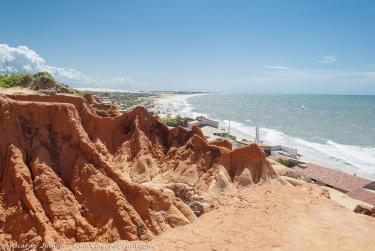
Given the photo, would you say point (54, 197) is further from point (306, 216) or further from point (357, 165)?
point (357, 165)

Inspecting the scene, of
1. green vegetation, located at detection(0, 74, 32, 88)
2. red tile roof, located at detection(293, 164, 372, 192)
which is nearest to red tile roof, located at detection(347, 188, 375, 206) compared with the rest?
red tile roof, located at detection(293, 164, 372, 192)

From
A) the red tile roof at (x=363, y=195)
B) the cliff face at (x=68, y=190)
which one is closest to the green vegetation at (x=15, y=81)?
the cliff face at (x=68, y=190)

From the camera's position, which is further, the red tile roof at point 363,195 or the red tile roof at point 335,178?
the red tile roof at point 335,178

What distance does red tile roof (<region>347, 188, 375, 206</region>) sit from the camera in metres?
36.0

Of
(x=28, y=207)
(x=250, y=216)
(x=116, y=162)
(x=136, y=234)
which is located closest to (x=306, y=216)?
(x=250, y=216)

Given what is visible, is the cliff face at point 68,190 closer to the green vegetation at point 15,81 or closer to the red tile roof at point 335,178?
the red tile roof at point 335,178

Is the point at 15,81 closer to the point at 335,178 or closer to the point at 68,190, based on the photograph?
the point at 68,190

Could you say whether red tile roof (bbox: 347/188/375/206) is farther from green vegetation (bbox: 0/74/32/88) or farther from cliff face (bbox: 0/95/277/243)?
green vegetation (bbox: 0/74/32/88)

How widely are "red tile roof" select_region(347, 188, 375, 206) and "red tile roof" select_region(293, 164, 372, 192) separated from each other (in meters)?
1.03

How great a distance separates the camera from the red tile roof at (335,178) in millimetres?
39966

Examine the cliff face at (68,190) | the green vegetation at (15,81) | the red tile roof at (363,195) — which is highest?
the green vegetation at (15,81)

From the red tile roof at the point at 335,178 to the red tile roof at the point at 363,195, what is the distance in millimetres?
1027

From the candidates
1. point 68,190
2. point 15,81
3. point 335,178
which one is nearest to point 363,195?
point 335,178

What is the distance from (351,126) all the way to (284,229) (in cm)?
9547
